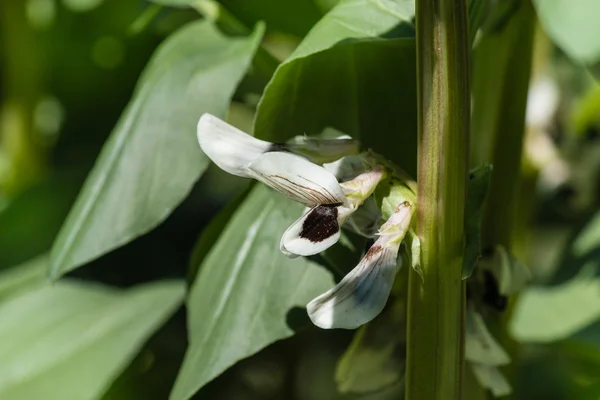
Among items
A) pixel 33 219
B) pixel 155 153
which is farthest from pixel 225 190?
pixel 155 153

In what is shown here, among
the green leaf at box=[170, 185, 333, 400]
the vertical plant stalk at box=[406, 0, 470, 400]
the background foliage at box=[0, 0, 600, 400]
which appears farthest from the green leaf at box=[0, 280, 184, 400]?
the vertical plant stalk at box=[406, 0, 470, 400]

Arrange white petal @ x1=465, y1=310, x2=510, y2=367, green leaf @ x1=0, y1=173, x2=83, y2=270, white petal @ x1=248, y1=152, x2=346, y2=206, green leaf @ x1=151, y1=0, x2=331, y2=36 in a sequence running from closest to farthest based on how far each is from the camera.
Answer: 1. white petal @ x1=248, y1=152, x2=346, y2=206
2. white petal @ x1=465, y1=310, x2=510, y2=367
3. green leaf @ x1=151, y1=0, x2=331, y2=36
4. green leaf @ x1=0, y1=173, x2=83, y2=270

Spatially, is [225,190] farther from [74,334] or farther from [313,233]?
[313,233]

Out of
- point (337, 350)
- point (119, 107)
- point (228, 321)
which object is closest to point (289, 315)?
point (228, 321)

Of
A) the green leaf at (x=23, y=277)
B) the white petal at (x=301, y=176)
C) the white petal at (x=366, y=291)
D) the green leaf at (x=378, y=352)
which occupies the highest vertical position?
the white petal at (x=301, y=176)

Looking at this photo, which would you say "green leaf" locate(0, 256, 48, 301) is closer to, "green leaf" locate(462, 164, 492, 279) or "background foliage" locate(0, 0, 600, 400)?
"background foliage" locate(0, 0, 600, 400)

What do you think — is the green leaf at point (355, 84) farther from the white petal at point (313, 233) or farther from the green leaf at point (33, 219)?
the green leaf at point (33, 219)

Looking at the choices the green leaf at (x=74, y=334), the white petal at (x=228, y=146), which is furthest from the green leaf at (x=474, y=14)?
the green leaf at (x=74, y=334)
